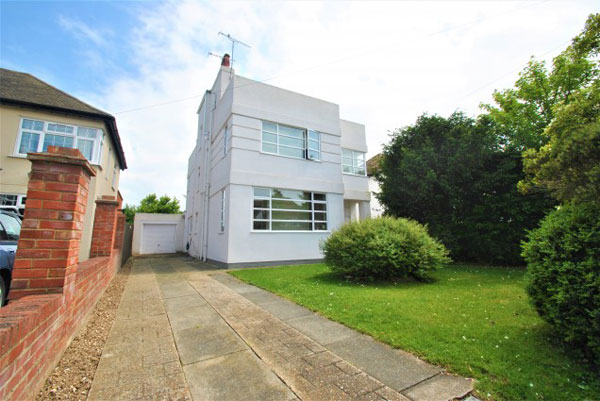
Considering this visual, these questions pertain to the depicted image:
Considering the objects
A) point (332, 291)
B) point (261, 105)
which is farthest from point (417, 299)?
point (261, 105)

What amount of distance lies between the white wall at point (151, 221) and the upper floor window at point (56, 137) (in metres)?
10.9

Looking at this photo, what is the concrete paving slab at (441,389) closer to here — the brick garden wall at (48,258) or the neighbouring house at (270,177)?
the brick garden wall at (48,258)

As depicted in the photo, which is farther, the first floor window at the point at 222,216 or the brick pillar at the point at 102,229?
the first floor window at the point at 222,216

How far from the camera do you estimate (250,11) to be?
24.0 feet

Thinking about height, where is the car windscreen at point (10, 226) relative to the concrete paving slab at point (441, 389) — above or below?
above

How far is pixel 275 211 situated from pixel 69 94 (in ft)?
39.7

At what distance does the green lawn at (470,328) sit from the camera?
2.27 metres

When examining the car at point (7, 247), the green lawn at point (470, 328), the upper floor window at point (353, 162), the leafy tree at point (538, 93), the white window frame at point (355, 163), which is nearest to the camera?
the green lawn at point (470, 328)

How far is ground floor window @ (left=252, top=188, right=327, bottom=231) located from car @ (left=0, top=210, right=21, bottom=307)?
22.2 ft

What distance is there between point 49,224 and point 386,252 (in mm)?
6327

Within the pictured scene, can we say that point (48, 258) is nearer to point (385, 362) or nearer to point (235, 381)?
point (235, 381)

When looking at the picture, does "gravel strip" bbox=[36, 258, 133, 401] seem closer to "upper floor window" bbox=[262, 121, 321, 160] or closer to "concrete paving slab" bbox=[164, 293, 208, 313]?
"concrete paving slab" bbox=[164, 293, 208, 313]

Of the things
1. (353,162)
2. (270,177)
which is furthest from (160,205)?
(270,177)

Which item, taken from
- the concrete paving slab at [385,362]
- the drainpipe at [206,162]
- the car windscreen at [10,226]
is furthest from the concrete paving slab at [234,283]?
the drainpipe at [206,162]
